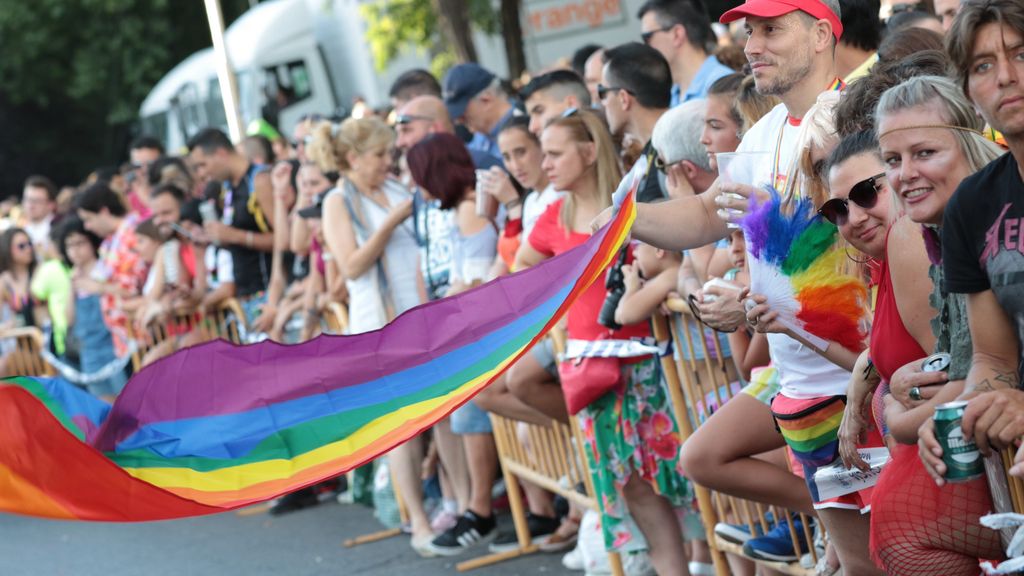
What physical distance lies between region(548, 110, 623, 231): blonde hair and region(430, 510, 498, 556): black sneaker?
8.22ft

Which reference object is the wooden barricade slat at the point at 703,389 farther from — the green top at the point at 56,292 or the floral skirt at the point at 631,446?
the green top at the point at 56,292

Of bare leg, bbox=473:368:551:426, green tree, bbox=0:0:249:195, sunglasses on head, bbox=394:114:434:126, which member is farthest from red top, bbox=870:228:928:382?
green tree, bbox=0:0:249:195

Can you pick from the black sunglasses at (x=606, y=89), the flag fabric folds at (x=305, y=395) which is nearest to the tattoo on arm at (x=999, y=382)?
the flag fabric folds at (x=305, y=395)

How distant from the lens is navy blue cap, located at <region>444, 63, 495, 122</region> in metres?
8.97

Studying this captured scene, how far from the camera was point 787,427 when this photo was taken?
449 cm

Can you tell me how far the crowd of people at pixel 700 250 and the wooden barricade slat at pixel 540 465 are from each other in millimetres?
184

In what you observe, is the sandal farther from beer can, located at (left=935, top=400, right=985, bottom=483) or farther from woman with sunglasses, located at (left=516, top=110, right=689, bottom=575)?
beer can, located at (left=935, top=400, right=985, bottom=483)

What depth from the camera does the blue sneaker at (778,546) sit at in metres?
5.09

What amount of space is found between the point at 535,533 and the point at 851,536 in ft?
12.9

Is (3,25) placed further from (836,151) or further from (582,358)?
(836,151)

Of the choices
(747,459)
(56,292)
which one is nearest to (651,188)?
(747,459)

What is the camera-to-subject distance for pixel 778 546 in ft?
16.8

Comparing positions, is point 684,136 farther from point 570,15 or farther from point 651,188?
point 570,15

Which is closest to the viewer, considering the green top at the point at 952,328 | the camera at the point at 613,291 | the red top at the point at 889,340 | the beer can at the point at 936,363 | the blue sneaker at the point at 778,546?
the green top at the point at 952,328
